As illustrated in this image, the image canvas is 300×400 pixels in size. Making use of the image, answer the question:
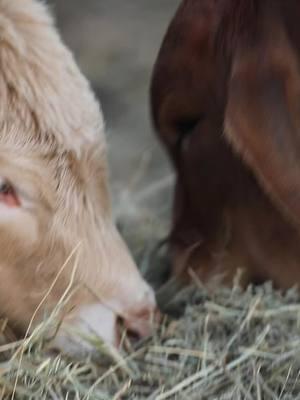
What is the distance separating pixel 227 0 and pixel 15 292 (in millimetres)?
694

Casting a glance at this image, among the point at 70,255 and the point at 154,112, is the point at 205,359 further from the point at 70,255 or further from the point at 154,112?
the point at 154,112

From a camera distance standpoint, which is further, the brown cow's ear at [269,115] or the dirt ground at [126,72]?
the dirt ground at [126,72]

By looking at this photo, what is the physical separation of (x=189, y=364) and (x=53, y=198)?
1.29ft

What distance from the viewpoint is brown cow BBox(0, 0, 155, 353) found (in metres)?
1.63

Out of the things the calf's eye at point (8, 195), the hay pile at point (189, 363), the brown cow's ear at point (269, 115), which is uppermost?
the calf's eye at point (8, 195)

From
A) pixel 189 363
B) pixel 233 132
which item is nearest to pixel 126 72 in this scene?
pixel 233 132

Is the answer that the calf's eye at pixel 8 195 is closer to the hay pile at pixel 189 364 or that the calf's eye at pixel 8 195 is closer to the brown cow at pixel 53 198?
the brown cow at pixel 53 198

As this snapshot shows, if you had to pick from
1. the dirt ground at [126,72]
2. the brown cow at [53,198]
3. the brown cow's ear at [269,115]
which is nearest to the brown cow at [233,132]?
the brown cow's ear at [269,115]

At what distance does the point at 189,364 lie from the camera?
5.69ft

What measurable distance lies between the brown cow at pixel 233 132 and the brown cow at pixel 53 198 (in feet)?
0.90

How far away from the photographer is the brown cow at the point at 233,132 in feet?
5.65

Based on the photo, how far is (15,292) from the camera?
5.62ft

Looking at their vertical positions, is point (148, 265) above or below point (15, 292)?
below

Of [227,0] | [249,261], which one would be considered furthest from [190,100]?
[249,261]
